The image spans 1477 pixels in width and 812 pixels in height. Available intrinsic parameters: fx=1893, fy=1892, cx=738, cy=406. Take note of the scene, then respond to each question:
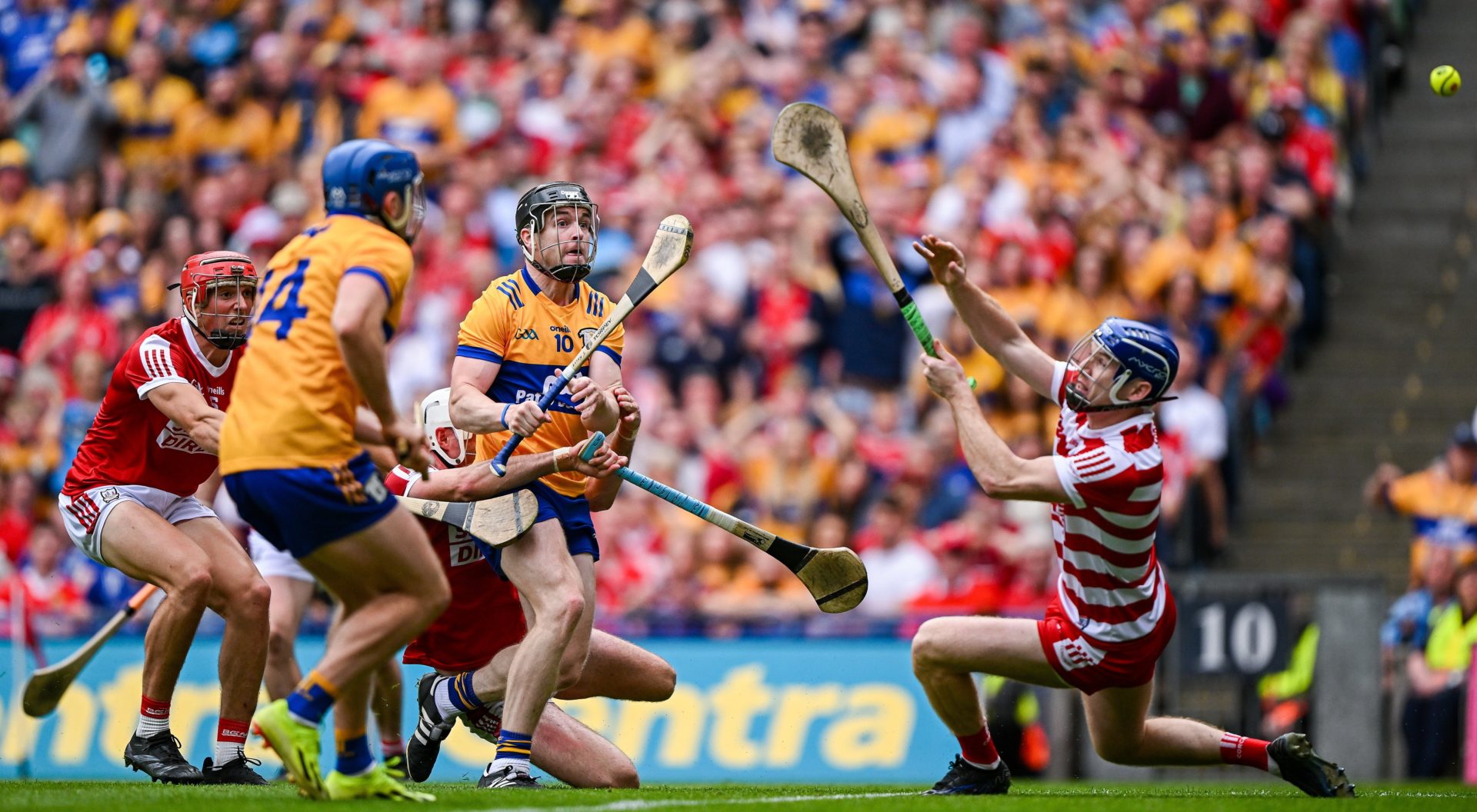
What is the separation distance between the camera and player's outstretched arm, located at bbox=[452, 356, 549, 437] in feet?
24.2

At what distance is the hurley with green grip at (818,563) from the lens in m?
8.16

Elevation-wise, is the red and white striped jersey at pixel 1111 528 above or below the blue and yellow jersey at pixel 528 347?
below

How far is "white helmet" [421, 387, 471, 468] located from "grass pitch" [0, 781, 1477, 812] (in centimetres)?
147

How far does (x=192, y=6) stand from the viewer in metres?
17.3

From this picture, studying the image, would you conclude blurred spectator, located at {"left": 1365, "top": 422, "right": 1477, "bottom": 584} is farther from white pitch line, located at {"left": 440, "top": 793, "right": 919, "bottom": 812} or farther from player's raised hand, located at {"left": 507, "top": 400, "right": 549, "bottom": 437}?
player's raised hand, located at {"left": 507, "top": 400, "right": 549, "bottom": 437}

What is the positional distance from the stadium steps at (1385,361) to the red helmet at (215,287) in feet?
27.5

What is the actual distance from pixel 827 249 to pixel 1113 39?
11.3ft

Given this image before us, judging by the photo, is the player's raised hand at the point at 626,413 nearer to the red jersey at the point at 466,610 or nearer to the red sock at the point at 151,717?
the red jersey at the point at 466,610

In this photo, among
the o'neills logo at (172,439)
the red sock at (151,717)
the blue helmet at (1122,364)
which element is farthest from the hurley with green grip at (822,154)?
the red sock at (151,717)

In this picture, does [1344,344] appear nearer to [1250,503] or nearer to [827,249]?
[1250,503]

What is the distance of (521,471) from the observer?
775cm

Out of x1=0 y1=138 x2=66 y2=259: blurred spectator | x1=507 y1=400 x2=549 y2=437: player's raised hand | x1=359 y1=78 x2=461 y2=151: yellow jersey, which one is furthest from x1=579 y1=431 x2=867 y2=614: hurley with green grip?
x1=0 y1=138 x2=66 y2=259: blurred spectator

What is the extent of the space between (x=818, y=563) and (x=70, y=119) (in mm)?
10518

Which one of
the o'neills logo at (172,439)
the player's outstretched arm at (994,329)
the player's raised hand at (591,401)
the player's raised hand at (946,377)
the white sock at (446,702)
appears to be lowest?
the white sock at (446,702)
